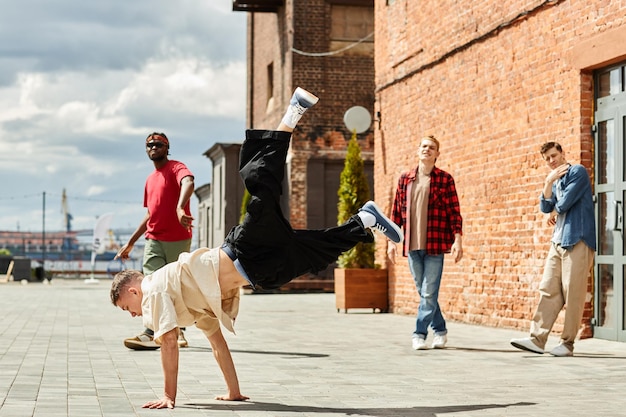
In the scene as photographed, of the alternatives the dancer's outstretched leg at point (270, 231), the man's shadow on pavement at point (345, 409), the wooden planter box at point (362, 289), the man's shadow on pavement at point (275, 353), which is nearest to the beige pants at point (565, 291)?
the man's shadow on pavement at point (275, 353)

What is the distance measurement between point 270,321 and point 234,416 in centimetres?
858

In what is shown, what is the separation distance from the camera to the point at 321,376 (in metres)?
7.18

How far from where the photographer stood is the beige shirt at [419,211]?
9359 millimetres

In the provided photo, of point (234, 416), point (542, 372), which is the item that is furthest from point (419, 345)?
point (234, 416)

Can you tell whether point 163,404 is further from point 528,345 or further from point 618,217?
point 618,217

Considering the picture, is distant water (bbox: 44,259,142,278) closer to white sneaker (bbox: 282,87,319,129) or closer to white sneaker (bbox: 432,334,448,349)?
white sneaker (bbox: 432,334,448,349)

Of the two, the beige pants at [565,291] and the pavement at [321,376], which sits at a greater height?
the beige pants at [565,291]

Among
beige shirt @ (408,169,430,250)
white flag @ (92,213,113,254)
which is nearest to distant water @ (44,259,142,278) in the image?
white flag @ (92,213,113,254)

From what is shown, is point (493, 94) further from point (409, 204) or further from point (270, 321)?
point (270, 321)

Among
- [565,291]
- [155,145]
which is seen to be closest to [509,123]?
[565,291]

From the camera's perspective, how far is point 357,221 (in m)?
6.16

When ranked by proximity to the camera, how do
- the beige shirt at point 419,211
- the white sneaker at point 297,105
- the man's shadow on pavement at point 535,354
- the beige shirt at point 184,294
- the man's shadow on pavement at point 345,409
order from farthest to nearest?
the beige shirt at point 419,211
the man's shadow on pavement at point 535,354
the white sneaker at point 297,105
the beige shirt at point 184,294
the man's shadow on pavement at point 345,409

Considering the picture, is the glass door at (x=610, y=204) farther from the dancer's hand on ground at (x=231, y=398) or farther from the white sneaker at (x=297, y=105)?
the dancer's hand on ground at (x=231, y=398)

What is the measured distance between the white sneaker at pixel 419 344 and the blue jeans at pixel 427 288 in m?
0.04
